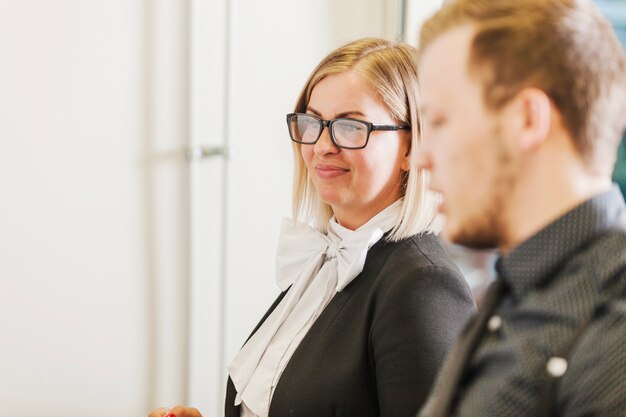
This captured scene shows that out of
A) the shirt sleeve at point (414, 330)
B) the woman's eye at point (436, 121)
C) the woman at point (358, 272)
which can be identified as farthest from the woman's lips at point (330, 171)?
the woman's eye at point (436, 121)

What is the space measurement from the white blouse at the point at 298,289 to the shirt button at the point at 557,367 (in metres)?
0.69

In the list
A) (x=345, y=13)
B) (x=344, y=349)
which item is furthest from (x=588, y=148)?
(x=345, y=13)

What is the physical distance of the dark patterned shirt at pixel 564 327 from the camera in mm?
720

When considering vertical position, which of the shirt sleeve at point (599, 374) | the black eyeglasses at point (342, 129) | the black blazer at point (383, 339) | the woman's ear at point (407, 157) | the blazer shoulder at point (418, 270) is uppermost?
the black eyeglasses at point (342, 129)

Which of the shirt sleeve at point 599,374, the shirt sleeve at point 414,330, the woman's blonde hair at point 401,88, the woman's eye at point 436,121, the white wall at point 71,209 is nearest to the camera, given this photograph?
the shirt sleeve at point 599,374

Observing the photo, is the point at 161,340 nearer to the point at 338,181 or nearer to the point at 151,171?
the point at 151,171

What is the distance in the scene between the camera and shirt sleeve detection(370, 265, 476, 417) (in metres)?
1.21

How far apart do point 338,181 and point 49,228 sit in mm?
931

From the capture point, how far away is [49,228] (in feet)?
6.85

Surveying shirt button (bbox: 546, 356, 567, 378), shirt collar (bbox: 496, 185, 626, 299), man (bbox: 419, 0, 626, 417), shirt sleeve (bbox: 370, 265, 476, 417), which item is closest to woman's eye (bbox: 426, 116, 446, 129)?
man (bbox: 419, 0, 626, 417)

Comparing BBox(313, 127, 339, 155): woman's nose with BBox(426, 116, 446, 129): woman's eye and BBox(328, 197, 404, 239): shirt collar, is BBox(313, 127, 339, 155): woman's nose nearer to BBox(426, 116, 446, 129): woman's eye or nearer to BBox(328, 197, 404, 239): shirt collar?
BBox(328, 197, 404, 239): shirt collar

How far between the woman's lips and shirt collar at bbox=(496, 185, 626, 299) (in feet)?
2.33

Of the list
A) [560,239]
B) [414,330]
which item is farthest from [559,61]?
[414,330]

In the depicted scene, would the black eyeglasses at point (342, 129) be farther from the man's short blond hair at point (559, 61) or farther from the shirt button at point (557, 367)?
the shirt button at point (557, 367)
